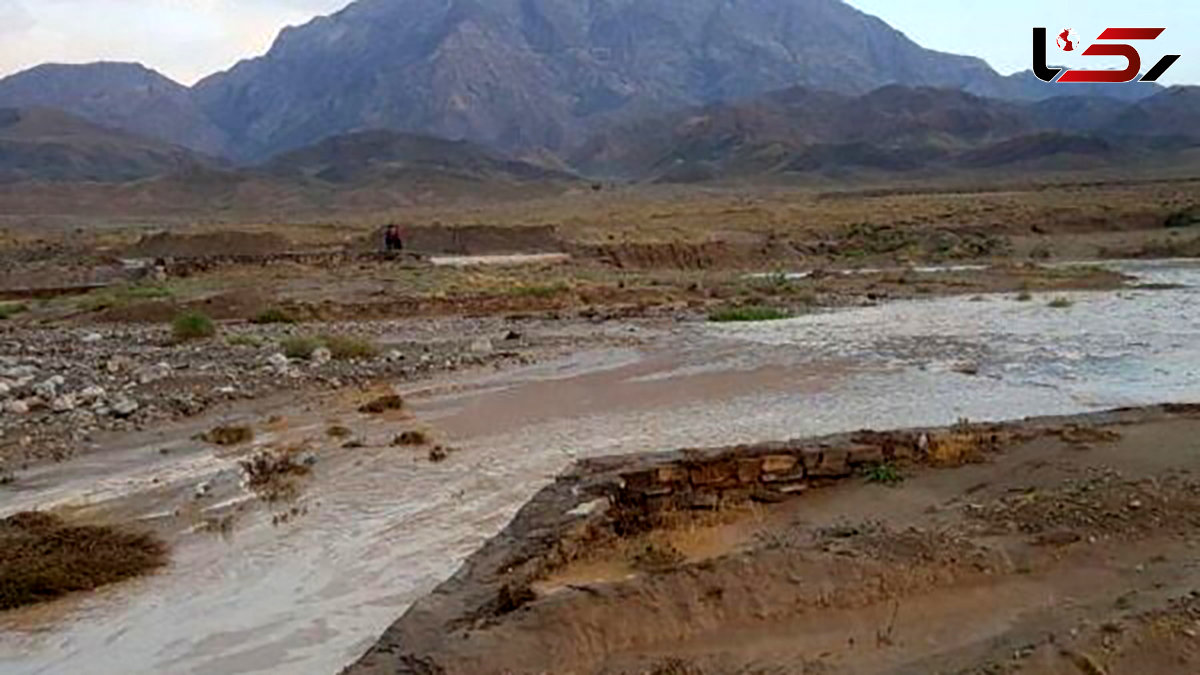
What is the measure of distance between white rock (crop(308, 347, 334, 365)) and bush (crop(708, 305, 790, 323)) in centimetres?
1118

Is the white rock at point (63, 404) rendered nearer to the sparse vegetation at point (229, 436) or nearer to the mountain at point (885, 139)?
the sparse vegetation at point (229, 436)

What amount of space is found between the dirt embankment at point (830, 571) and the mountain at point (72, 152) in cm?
14612

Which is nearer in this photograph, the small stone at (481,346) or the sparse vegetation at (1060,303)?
the small stone at (481,346)

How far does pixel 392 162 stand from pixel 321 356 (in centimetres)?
13328

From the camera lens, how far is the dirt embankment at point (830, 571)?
7348 mm

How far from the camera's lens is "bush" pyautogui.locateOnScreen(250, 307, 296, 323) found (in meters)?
32.1

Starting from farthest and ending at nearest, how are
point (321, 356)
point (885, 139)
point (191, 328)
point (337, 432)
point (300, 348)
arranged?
point (885, 139), point (191, 328), point (300, 348), point (321, 356), point (337, 432)

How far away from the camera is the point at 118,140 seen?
603 ft

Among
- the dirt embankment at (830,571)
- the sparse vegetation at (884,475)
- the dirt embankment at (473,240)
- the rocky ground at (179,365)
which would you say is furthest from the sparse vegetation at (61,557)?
the dirt embankment at (473,240)

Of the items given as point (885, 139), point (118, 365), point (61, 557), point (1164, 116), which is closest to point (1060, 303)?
point (118, 365)

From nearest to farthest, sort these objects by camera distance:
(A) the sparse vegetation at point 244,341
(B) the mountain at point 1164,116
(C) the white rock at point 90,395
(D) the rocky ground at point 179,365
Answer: (D) the rocky ground at point 179,365 → (C) the white rock at point 90,395 → (A) the sparse vegetation at point 244,341 → (B) the mountain at point 1164,116

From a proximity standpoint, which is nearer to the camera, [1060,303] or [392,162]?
[1060,303]

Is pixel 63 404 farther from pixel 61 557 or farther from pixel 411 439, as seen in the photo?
pixel 61 557

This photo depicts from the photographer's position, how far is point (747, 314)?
32.2 m
